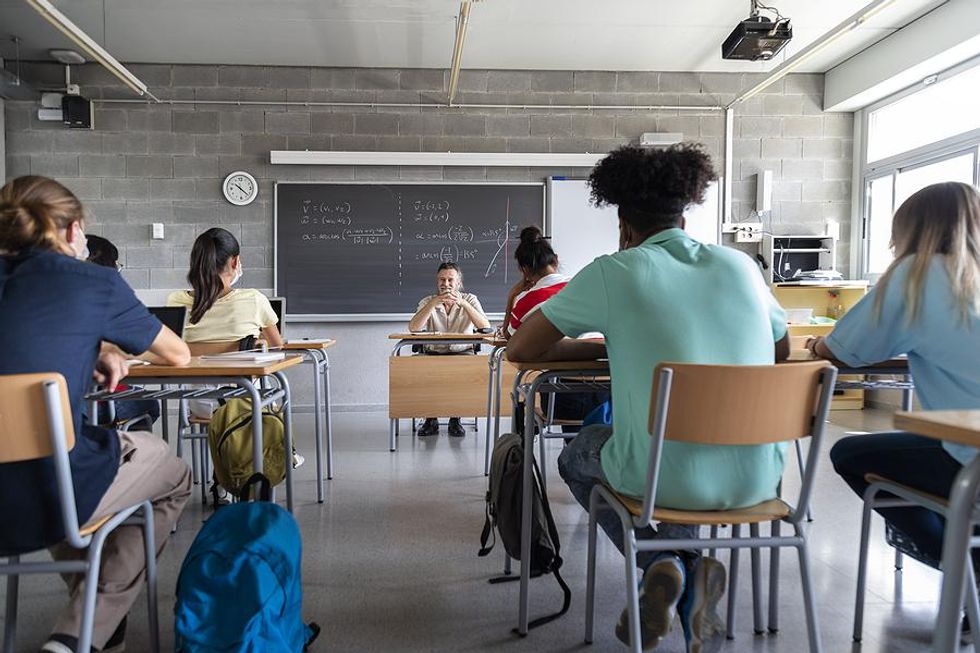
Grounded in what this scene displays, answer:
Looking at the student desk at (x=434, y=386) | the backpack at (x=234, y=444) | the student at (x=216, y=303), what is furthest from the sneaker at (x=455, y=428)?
the backpack at (x=234, y=444)

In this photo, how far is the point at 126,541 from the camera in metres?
1.54

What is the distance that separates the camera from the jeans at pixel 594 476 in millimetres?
1573

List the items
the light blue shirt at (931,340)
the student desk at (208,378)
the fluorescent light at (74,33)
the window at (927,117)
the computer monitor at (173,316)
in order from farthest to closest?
the window at (927,117), the fluorescent light at (74,33), the computer monitor at (173,316), the student desk at (208,378), the light blue shirt at (931,340)

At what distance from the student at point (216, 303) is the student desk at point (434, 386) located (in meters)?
1.40

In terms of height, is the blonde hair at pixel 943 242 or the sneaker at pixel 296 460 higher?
the blonde hair at pixel 943 242

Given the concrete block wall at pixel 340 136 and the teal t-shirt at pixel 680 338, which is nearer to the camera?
the teal t-shirt at pixel 680 338

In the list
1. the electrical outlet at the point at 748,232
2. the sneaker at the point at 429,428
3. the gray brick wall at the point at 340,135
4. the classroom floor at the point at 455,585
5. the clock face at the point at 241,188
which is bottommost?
the sneaker at the point at 429,428

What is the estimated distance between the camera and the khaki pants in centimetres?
141

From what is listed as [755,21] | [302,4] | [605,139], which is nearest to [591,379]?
[755,21]

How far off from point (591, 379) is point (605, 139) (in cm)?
408

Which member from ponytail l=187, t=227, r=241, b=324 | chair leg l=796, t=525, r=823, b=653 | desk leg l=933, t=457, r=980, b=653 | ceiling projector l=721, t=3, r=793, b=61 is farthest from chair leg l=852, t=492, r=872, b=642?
ceiling projector l=721, t=3, r=793, b=61

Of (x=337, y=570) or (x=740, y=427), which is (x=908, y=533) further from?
(x=337, y=570)

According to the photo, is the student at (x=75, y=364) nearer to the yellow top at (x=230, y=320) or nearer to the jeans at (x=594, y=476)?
the jeans at (x=594, y=476)

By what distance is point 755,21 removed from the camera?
4.07 meters
